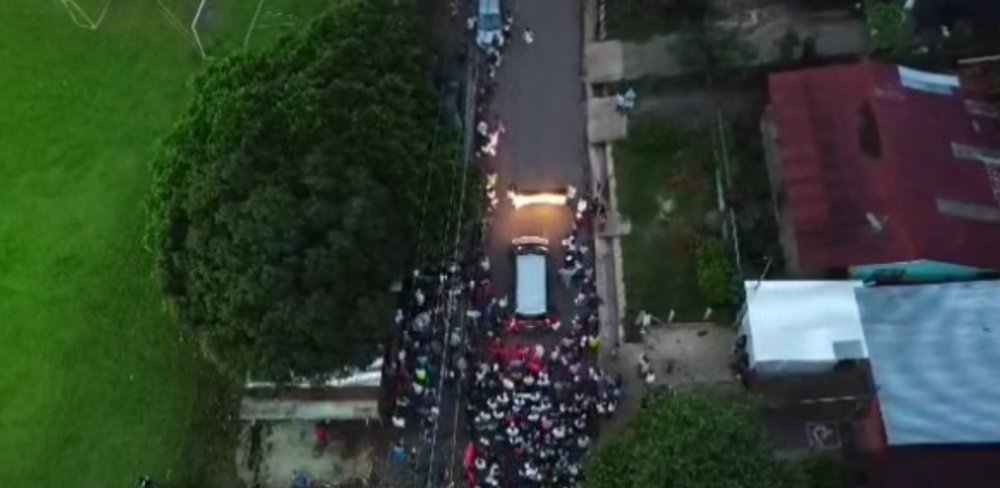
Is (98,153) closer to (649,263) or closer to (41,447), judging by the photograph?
(41,447)

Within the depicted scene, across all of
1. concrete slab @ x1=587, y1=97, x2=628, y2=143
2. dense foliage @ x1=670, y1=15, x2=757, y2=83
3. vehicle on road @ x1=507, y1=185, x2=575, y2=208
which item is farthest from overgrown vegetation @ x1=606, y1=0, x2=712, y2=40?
vehicle on road @ x1=507, y1=185, x2=575, y2=208

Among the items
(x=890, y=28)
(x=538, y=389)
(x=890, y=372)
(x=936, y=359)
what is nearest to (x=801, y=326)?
(x=890, y=372)

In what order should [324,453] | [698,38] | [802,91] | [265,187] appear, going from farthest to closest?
[698,38]
[802,91]
[324,453]
[265,187]

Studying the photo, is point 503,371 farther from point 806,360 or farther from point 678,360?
point 806,360

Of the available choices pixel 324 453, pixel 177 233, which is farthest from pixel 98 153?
pixel 324 453

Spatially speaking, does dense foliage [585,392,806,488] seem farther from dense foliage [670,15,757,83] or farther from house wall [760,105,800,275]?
dense foliage [670,15,757,83]
